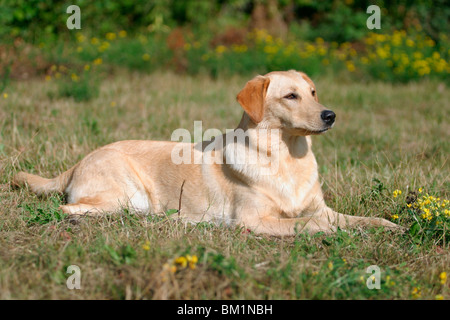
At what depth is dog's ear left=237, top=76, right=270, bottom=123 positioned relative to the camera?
135 inches

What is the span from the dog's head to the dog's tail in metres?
1.60

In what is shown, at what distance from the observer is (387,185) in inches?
153

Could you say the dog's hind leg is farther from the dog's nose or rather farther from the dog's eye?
the dog's nose

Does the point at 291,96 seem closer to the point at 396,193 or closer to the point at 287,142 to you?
the point at 287,142

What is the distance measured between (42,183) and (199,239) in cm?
167

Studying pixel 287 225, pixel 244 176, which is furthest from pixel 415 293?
pixel 244 176

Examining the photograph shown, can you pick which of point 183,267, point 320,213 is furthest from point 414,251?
point 183,267

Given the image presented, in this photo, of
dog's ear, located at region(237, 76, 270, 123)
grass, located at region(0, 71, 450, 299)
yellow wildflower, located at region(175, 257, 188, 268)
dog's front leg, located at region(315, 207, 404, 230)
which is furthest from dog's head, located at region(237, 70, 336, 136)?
yellow wildflower, located at region(175, 257, 188, 268)

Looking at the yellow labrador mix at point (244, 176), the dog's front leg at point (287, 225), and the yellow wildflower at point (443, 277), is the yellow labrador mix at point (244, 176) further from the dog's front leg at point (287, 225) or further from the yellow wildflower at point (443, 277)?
the yellow wildflower at point (443, 277)

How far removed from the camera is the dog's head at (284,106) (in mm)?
3387

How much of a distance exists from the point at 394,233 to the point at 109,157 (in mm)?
2281

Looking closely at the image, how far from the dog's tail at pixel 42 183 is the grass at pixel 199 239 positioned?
0.10 meters

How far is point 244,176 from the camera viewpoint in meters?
3.55
